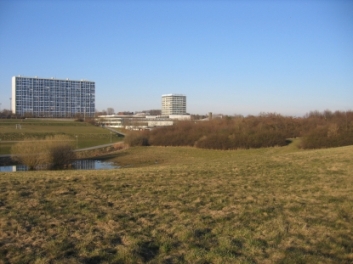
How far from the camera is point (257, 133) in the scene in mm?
43375

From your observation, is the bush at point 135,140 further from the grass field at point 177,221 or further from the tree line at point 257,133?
the grass field at point 177,221

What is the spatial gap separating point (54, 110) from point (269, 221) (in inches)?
4857

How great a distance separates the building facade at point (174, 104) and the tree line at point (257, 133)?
373 ft

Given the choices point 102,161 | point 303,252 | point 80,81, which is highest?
point 80,81

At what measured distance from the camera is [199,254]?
4574 millimetres

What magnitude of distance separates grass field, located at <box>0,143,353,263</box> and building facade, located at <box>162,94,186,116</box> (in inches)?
6382

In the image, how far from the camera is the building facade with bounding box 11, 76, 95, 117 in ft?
376

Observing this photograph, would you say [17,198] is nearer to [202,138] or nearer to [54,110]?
[202,138]

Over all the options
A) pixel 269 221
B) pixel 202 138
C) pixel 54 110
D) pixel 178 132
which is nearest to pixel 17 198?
pixel 269 221

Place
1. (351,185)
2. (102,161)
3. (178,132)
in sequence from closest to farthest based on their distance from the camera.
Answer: (351,185) < (102,161) < (178,132)

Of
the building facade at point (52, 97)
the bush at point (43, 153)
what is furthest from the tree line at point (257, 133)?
the building facade at point (52, 97)

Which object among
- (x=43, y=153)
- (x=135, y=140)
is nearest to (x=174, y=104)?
(x=135, y=140)

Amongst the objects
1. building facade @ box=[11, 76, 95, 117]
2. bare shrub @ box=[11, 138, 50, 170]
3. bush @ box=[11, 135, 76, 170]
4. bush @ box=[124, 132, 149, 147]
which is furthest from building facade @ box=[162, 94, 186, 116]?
bare shrub @ box=[11, 138, 50, 170]

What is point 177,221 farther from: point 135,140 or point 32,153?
point 135,140
